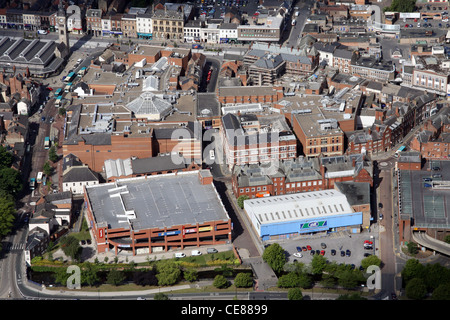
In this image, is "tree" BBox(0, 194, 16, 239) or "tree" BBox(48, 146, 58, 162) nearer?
"tree" BBox(0, 194, 16, 239)

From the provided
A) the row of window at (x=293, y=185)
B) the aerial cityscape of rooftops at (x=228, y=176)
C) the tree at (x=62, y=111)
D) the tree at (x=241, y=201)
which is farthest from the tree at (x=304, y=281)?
the tree at (x=62, y=111)

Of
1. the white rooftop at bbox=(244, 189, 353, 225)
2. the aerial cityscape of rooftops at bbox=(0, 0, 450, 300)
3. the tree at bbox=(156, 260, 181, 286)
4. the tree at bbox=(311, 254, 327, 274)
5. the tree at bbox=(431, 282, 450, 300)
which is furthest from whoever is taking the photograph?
the white rooftop at bbox=(244, 189, 353, 225)

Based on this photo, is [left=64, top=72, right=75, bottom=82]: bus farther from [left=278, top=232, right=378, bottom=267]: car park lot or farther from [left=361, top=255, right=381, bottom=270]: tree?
[left=361, top=255, right=381, bottom=270]: tree

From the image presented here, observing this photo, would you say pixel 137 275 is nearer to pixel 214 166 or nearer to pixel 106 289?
pixel 106 289

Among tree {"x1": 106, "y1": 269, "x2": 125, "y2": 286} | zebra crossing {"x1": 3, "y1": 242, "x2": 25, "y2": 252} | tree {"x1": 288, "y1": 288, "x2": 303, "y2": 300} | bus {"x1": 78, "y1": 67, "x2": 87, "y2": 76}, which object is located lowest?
zebra crossing {"x1": 3, "y1": 242, "x2": 25, "y2": 252}

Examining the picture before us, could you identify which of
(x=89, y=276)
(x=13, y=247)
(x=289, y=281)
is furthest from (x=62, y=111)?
(x=289, y=281)

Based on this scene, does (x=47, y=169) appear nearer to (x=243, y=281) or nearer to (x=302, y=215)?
(x=302, y=215)

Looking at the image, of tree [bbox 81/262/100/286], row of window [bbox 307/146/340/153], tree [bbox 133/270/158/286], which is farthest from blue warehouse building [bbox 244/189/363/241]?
tree [bbox 81/262/100/286]
